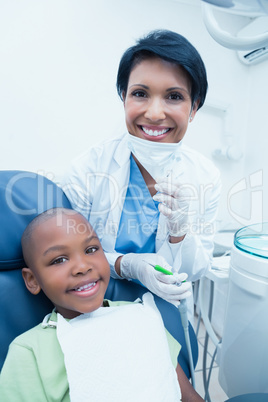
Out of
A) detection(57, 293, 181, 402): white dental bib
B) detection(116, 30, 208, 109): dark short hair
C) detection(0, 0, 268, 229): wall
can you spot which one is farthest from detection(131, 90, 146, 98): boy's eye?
detection(0, 0, 268, 229): wall

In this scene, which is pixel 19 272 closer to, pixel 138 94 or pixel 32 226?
pixel 32 226

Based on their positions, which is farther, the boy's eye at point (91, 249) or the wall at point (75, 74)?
the wall at point (75, 74)

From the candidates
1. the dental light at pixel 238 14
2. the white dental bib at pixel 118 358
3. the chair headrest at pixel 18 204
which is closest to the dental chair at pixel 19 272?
the chair headrest at pixel 18 204

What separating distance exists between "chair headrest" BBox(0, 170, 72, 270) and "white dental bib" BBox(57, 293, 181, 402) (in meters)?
0.25

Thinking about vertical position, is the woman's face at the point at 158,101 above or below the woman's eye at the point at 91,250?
above

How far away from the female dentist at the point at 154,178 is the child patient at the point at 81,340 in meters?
0.17

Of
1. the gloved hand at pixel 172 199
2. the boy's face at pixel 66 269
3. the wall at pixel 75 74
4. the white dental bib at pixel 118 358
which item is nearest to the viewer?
the white dental bib at pixel 118 358

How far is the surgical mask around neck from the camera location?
1.02 meters

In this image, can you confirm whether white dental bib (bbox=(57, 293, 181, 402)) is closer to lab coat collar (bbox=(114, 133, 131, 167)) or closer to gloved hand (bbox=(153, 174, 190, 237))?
gloved hand (bbox=(153, 174, 190, 237))

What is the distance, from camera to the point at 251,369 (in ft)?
2.62

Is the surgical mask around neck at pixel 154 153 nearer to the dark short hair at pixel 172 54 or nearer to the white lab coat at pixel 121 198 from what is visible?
the white lab coat at pixel 121 198

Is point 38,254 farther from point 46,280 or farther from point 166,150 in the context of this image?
point 166,150

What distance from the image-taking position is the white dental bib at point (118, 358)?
0.69 metres

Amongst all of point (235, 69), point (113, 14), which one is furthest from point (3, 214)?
point (235, 69)
